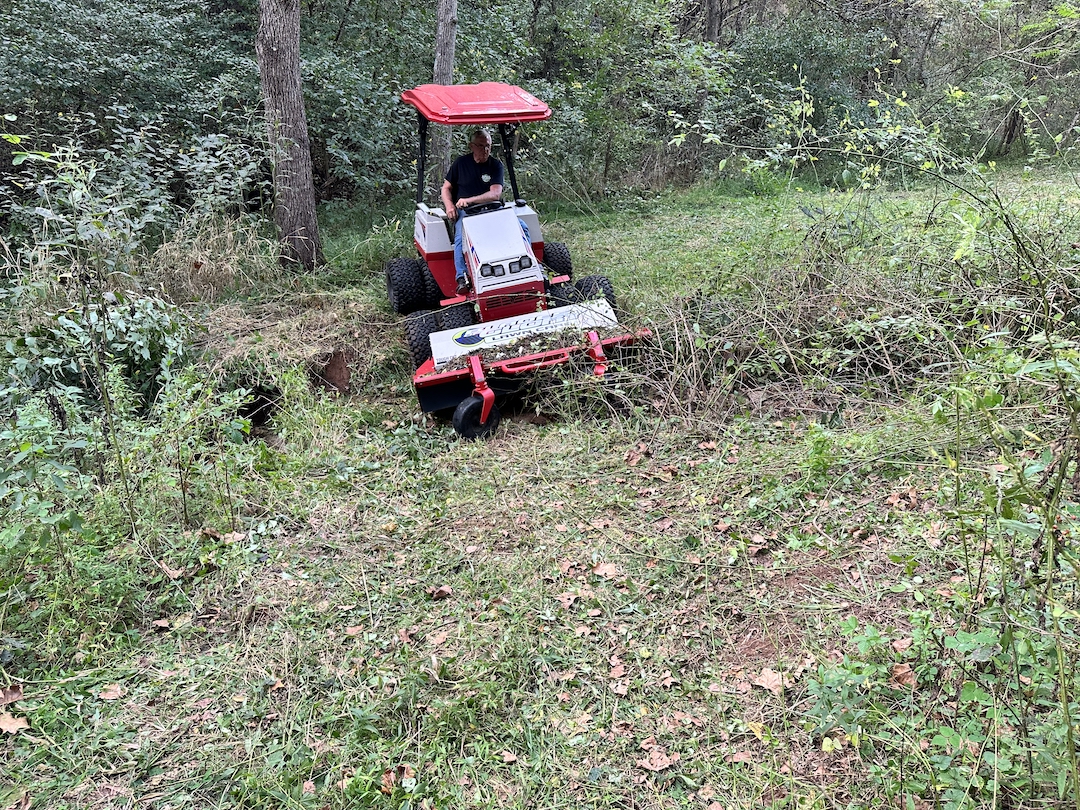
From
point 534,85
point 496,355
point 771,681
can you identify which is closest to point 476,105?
point 496,355

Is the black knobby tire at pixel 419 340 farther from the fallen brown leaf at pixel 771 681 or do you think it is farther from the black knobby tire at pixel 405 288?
the fallen brown leaf at pixel 771 681

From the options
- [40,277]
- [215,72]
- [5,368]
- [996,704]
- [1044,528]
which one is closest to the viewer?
[1044,528]

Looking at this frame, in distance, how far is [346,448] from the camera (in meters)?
4.75

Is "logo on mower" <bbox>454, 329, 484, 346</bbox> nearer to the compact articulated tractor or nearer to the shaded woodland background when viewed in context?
the compact articulated tractor

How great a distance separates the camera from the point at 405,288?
642 cm

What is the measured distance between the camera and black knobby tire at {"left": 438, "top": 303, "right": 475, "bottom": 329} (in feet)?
18.1

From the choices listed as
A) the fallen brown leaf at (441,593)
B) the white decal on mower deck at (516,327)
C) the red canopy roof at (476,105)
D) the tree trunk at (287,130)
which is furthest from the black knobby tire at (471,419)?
the tree trunk at (287,130)

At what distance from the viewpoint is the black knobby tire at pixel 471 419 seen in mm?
4812

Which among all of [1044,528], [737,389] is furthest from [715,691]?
[737,389]

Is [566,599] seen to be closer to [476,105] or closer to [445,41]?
[476,105]

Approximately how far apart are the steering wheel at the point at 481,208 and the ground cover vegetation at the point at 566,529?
49.1 inches

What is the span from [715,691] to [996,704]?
911 millimetres

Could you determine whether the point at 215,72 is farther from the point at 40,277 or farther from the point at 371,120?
the point at 40,277

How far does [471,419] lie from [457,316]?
1.08m
